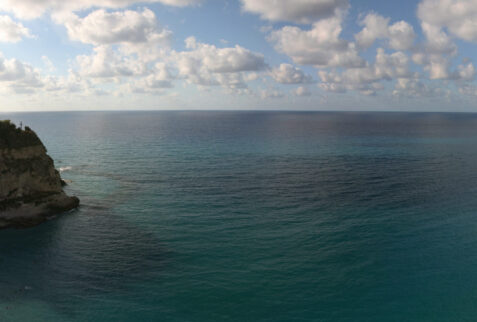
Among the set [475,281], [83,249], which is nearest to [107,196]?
[83,249]

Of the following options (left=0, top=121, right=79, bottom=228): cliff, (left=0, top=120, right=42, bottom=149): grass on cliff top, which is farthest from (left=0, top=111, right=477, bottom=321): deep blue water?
(left=0, top=120, right=42, bottom=149): grass on cliff top

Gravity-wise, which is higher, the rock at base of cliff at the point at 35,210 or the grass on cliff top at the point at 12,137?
the grass on cliff top at the point at 12,137

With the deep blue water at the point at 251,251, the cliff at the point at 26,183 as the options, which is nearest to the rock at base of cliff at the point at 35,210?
the cliff at the point at 26,183

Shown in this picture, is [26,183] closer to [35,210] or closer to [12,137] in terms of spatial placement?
[35,210]

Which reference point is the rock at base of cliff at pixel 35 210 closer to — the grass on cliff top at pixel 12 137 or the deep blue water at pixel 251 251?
the deep blue water at pixel 251 251

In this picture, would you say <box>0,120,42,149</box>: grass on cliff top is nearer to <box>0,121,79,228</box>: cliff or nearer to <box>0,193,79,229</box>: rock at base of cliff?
<box>0,121,79,228</box>: cliff

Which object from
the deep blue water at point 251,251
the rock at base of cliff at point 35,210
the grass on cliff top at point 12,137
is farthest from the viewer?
the grass on cliff top at point 12,137

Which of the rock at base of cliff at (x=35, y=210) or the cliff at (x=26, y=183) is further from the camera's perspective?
the cliff at (x=26, y=183)

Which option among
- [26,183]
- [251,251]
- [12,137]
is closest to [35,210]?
[26,183]

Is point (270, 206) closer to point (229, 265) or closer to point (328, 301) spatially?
point (229, 265)
